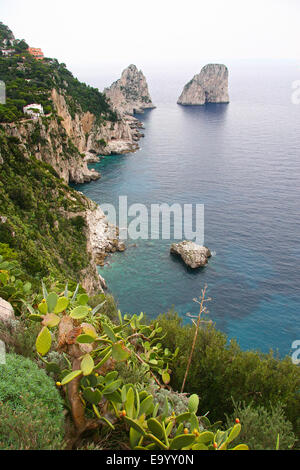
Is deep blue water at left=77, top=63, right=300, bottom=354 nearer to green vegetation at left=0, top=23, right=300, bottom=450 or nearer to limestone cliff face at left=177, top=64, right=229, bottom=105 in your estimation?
green vegetation at left=0, top=23, right=300, bottom=450

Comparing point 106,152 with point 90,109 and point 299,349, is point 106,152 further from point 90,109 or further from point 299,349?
point 299,349

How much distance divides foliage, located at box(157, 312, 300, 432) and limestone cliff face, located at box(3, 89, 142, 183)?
2899 centimetres

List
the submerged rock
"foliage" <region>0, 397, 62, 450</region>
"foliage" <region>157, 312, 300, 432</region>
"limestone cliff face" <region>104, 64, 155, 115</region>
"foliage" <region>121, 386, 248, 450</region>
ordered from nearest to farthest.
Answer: "foliage" <region>0, 397, 62, 450</region>
"foliage" <region>121, 386, 248, 450</region>
"foliage" <region>157, 312, 300, 432</region>
the submerged rock
"limestone cliff face" <region>104, 64, 155, 115</region>

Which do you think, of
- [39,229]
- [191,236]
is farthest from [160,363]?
[191,236]

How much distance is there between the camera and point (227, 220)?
172ft

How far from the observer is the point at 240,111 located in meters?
142

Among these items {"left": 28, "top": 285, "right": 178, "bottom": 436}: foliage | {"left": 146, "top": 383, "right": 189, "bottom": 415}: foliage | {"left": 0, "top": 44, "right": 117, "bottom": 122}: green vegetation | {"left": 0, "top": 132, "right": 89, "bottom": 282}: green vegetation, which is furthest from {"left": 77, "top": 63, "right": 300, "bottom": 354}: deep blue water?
{"left": 28, "top": 285, "right": 178, "bottom": 436}: foliage

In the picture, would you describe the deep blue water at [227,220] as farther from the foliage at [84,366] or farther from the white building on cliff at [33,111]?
the foliage at [84,366]

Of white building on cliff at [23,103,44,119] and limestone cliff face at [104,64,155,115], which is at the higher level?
limestone cliff face at [104,64,155,115]

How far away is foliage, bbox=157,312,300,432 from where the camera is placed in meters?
9.92

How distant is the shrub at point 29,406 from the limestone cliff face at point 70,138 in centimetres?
3137

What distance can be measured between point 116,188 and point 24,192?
38.2m

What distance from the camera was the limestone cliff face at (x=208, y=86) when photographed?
165250mm

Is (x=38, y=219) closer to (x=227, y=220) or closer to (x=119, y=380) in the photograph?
(x=119, y=380)
